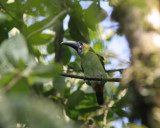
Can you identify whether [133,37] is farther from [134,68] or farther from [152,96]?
[152,96]

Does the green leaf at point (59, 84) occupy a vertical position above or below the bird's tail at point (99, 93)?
above

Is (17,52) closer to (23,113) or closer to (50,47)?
(23,113)

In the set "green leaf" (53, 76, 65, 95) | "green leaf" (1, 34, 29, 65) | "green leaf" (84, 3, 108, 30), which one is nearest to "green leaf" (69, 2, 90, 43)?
"green leaf" (84, 3, 108, 30)

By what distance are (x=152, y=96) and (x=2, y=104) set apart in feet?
2.00

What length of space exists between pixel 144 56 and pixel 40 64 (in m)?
0.47

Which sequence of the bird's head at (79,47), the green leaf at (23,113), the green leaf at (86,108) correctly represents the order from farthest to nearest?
the bird's head at (79,47) < the green leaf at (86,108) < the green leaf at (23,113)

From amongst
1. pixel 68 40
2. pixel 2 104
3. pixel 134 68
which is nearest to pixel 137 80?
pixel 134 68

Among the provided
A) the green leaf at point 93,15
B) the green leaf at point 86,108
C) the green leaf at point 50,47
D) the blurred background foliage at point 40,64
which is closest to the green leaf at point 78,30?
the blurred background foliage at point 40,64

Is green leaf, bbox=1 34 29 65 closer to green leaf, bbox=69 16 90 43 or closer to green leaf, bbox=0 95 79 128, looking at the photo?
green leaf, bbox=0 95 79 128

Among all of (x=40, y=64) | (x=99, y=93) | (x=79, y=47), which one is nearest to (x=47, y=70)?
(x=40, y=64)

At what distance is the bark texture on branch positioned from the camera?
3.77ft

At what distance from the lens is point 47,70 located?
94 centimetres

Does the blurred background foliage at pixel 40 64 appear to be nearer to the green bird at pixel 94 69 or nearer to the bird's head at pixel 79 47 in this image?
the green bird at pixel 94 69

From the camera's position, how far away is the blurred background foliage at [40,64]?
0.92 meters
